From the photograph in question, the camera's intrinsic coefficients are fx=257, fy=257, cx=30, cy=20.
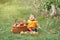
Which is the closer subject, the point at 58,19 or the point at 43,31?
the point at 43,31

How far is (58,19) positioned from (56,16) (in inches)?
25.7

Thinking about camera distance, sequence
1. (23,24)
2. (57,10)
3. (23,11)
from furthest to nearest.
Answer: (23,11) → (57,10) → (23,24)

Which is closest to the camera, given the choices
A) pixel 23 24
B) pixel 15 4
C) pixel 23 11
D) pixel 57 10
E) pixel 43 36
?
pixel 43 36

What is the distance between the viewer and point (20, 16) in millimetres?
11305

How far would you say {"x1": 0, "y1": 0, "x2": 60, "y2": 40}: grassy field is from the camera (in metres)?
7.97

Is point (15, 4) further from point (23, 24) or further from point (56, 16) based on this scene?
point (23, 24)

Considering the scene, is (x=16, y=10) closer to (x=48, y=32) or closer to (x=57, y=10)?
(x=57, y=10)

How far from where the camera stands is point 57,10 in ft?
36.9

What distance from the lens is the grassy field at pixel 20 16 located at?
314 inches

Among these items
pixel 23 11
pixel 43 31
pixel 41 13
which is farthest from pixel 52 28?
pixel 23 11

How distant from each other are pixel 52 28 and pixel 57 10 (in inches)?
93.5

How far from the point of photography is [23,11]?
1232 centimetres

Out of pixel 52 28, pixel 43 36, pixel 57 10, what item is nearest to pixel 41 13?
pixel 57 10

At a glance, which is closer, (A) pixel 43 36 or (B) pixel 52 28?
(A) pixel 43 36
